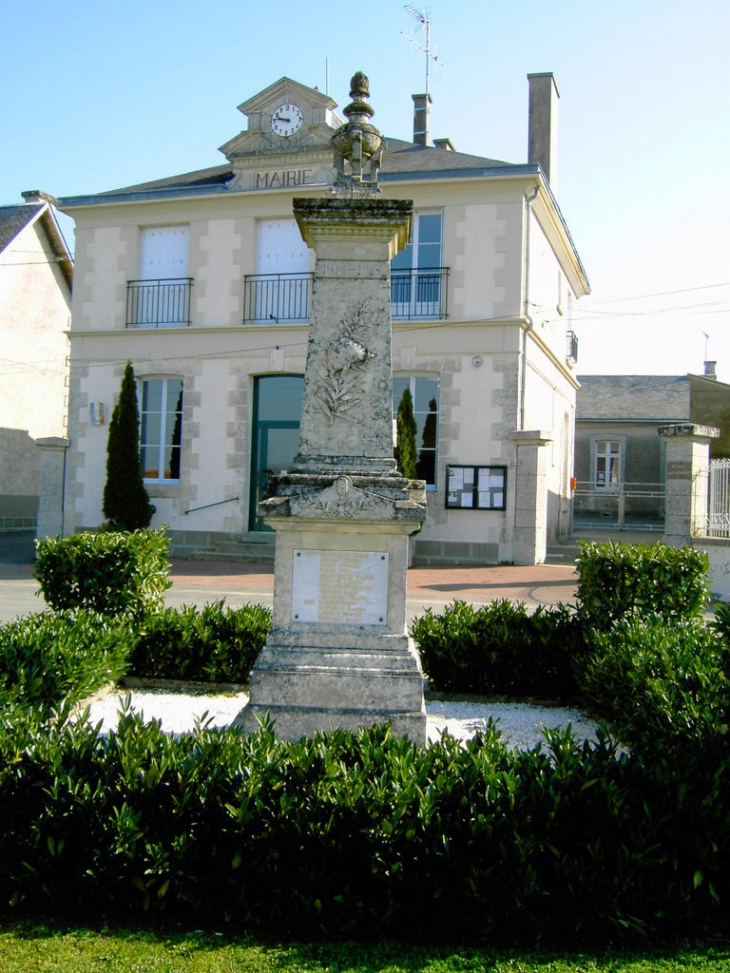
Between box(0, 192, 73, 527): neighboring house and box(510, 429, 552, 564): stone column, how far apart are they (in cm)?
1477

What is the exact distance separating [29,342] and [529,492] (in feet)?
53.1

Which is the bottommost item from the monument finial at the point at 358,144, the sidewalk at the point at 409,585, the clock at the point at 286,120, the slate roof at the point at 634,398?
the sidewalk at the point at 409,585

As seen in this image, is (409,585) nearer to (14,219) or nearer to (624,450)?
(14,219)

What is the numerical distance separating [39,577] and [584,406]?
27.0m

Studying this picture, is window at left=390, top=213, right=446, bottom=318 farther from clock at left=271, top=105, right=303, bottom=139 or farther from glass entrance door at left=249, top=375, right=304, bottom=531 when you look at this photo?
clock at left=271, top=105, right=303, bottom=139

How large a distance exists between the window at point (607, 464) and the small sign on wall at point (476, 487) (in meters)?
15.3

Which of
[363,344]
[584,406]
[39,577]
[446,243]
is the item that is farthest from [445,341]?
[584,406]

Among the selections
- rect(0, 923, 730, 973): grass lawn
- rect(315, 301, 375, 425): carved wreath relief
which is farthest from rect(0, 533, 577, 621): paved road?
rect(0, 923, 730, 973): grass lawn

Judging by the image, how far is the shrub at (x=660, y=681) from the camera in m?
4.46

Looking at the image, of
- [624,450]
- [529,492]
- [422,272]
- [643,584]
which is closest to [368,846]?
[643,584]

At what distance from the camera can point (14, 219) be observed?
81.7 ft

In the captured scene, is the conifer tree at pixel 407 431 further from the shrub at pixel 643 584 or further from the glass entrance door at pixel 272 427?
the shrub at pixel 643 584

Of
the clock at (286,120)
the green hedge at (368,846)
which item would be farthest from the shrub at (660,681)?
the clock at (286,120)

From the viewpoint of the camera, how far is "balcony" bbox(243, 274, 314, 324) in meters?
18.4
